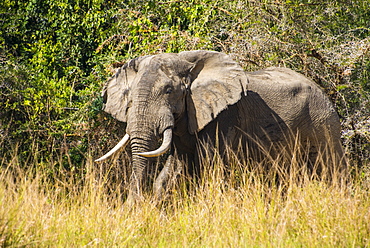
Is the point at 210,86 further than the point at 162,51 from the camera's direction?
No

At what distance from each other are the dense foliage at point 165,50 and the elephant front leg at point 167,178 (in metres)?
1.17

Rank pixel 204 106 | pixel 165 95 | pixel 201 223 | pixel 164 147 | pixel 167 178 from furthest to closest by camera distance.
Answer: pixel 167 178 < pixel 204 106 < pixel 165 95 < pixel 164 147 < pixel 201 223

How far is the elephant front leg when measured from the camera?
6.61 m

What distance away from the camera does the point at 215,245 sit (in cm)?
488

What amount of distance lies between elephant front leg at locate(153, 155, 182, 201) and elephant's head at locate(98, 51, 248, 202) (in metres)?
0.45

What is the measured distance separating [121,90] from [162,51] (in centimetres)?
188

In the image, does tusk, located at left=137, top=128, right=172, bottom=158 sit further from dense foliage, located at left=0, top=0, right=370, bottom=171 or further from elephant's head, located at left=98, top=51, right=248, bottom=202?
dense foliage, located at left=0, top=0, right=370, bottom=171

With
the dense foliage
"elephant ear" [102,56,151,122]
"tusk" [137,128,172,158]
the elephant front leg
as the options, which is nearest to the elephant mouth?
"tusk" [137,128,172,158]

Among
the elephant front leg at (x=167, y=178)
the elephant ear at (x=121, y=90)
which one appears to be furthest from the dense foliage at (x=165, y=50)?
the elephant front leg at (x=167, y=178)

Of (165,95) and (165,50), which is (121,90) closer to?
(165,95)

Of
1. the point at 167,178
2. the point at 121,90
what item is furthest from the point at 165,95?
the point at 167,178

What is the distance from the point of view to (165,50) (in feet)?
27.5

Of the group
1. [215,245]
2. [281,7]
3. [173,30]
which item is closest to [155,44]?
[173,30]

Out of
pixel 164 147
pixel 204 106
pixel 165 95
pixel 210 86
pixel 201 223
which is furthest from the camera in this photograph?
pixel 210 86
